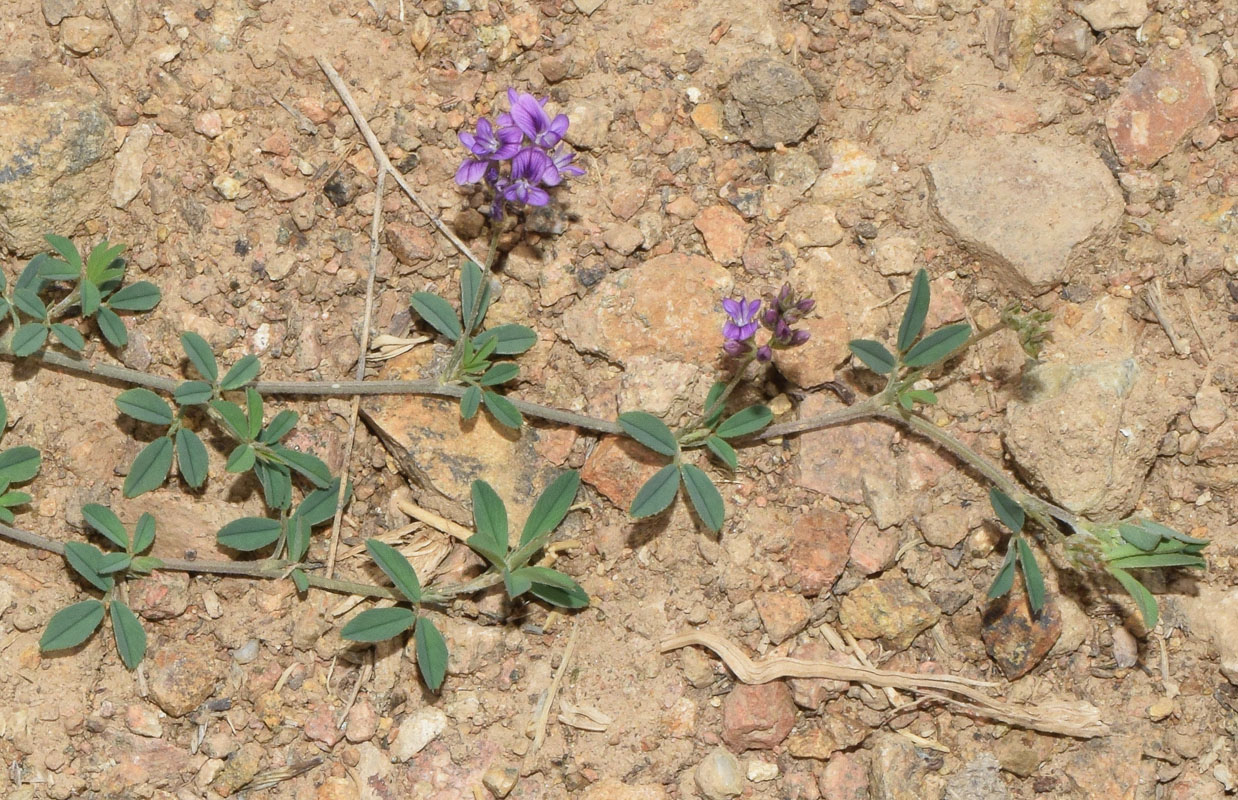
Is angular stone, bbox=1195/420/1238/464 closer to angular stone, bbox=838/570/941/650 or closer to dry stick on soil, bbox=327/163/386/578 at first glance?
angular stone, bbox=838/570/941/650

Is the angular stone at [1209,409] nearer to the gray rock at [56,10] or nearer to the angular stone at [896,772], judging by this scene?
the angular stone at [896,772]

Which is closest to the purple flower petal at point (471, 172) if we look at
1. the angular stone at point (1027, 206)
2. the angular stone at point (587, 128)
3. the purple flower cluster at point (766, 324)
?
the angular stone at point (587, 128)

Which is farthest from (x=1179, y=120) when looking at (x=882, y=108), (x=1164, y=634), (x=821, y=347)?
(x=1164, y=634)

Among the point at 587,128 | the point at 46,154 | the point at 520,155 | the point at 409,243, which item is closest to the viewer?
the point at 520,155

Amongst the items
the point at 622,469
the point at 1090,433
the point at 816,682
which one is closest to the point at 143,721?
the point at 622,469

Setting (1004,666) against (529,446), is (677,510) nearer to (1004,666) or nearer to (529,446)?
(529,446)

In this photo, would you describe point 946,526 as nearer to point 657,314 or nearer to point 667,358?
point 667,358
